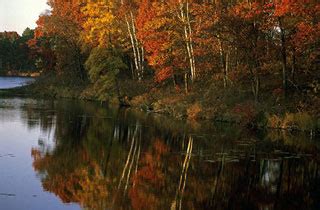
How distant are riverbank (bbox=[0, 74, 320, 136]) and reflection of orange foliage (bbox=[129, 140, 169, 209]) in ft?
36.3

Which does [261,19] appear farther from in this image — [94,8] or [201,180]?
[94,8]

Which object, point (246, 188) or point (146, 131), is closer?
point (246, 188)

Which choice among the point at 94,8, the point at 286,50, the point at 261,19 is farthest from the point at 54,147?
the point at 94,8

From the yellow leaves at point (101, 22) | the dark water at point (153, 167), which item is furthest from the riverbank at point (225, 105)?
the yellow leaves at point (101, 22)

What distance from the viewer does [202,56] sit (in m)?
41.7

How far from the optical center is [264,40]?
35.2m

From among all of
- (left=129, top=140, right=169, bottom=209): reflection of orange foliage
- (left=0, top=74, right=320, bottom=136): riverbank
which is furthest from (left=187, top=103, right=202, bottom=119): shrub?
(left=129, top=140, right=169, bottom=209): reflection of orange foliage

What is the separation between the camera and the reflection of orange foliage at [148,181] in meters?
13.4

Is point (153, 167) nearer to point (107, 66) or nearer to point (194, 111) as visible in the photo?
point (194, 111)

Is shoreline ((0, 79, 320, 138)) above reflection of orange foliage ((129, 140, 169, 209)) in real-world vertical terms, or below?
above

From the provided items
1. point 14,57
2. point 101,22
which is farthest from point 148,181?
point 14,57

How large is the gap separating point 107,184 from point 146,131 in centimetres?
1292

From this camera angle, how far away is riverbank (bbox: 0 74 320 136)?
29.8 meters

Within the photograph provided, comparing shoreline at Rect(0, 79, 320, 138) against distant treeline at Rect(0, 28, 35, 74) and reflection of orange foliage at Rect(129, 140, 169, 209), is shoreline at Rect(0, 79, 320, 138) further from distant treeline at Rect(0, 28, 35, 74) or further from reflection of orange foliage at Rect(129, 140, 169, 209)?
distant treeline at Rect(0, 28, 35, 74)
